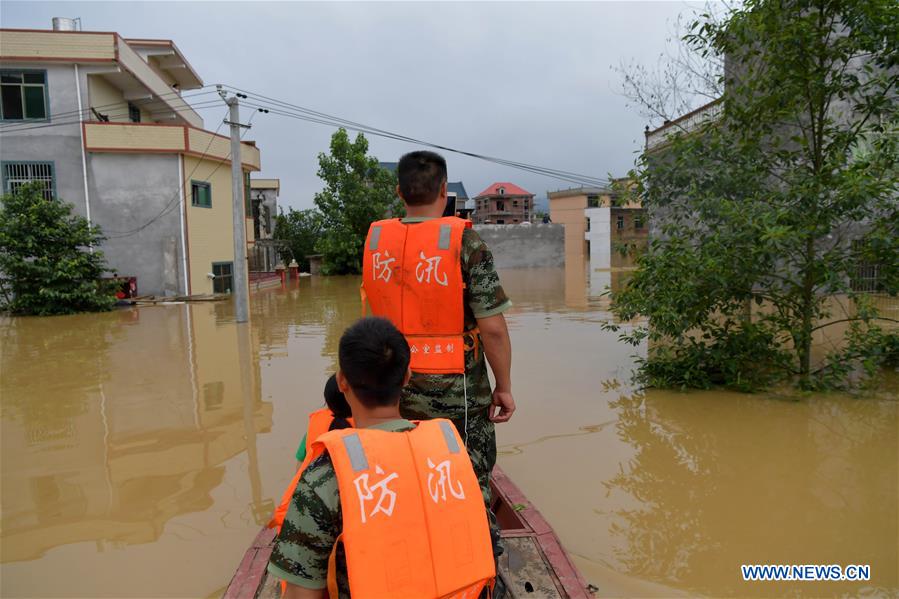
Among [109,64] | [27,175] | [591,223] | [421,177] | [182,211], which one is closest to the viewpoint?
[421,177]

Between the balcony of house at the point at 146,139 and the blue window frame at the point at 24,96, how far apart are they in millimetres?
1351

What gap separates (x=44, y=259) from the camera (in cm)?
1541

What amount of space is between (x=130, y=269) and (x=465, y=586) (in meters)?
20.6

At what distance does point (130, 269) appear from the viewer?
63.8 ft

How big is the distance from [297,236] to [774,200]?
35002 millimetres

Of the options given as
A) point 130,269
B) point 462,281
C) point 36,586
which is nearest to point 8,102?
point 130,269

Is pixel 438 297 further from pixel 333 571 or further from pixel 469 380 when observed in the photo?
pixel 333 571

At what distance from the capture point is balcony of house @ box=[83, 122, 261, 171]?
1827 cm

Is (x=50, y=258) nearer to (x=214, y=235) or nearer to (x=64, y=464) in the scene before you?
(x=214, y=235)

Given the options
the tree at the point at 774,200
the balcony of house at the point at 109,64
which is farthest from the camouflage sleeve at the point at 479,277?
the balcony of house at the point at 109,64

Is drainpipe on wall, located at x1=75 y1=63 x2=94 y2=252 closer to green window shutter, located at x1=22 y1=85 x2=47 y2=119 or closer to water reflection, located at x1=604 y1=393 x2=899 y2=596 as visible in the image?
green window shutter, located at x1=22 y1=85 x2=47 y2=119

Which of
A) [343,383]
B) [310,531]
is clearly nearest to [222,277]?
[343,383]
